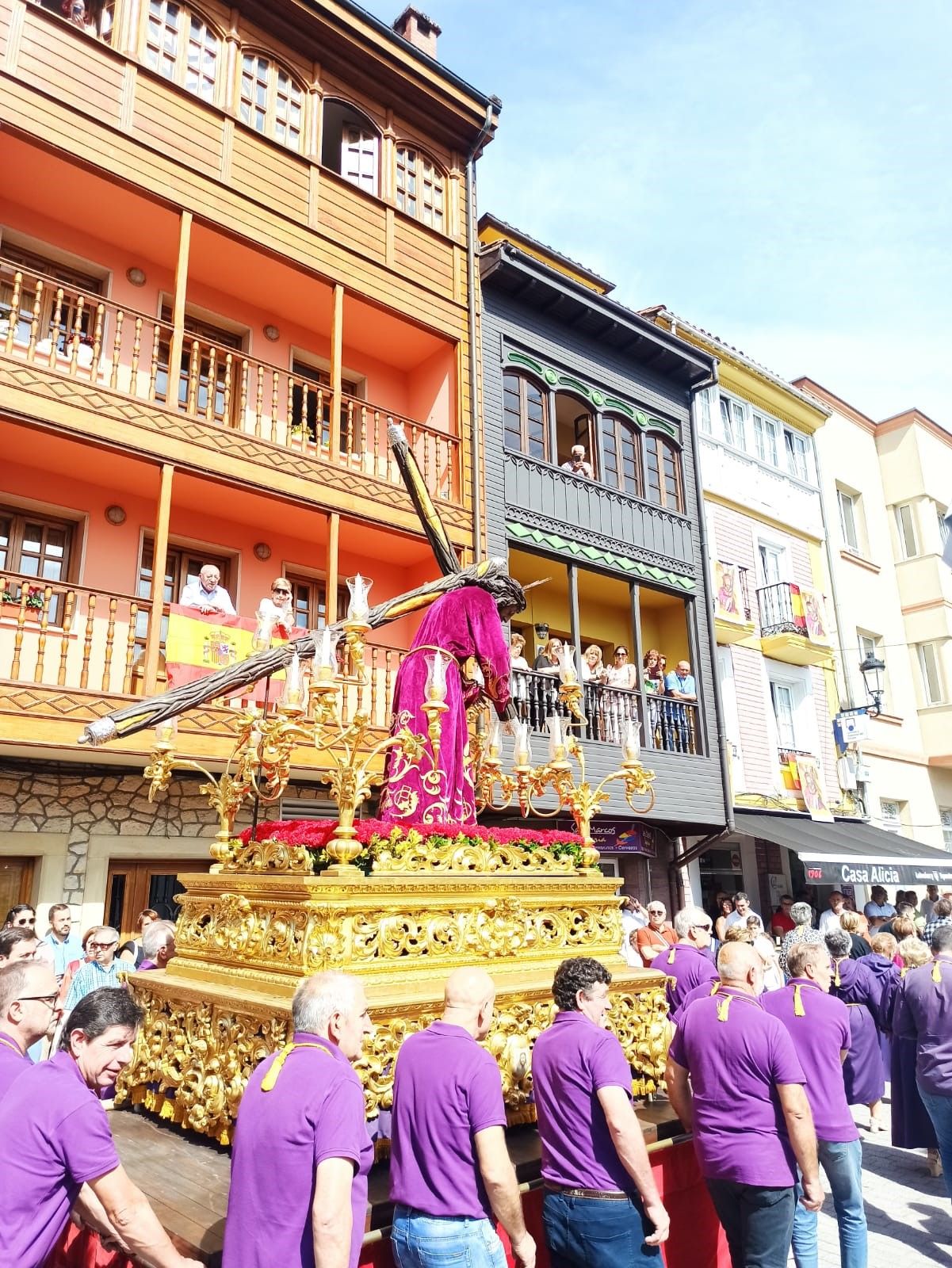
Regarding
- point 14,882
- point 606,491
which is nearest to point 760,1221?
point 14,882

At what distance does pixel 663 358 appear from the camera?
16.2 metres

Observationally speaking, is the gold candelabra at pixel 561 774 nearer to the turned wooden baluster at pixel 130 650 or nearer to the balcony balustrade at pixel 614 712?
the turned wooden baluster at pixel 130 650

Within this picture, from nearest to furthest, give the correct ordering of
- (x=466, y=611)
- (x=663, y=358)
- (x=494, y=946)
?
(x=494, y=946), (x=466, y=611), (x=663, y=358)

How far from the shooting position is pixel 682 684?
48.9 ft

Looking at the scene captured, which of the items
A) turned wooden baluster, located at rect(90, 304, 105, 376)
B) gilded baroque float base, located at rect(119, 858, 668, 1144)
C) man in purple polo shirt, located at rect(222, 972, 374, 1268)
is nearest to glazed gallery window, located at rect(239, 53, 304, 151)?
turned wooden baluster, located at rect(90, 304, 105, 376)

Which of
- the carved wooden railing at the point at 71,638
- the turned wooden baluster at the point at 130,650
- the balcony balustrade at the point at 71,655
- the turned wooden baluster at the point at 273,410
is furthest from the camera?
the turned wooden baluster at the point at 273,410

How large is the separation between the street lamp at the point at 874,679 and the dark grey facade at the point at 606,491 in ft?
15.6

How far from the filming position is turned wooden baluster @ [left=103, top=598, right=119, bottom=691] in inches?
343

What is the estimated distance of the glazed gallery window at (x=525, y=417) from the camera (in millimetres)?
13883

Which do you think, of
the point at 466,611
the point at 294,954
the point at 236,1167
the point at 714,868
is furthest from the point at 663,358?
the point at 236,1167

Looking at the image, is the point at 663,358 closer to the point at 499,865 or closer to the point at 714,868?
the point at 714,868

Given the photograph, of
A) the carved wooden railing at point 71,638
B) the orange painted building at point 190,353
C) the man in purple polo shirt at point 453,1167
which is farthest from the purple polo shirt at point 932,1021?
the orange painted building at point 190,353

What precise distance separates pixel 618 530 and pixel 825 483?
7.89 m

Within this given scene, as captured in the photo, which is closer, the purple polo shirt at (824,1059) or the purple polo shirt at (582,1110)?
the purple polo shirt at (582,1110)
